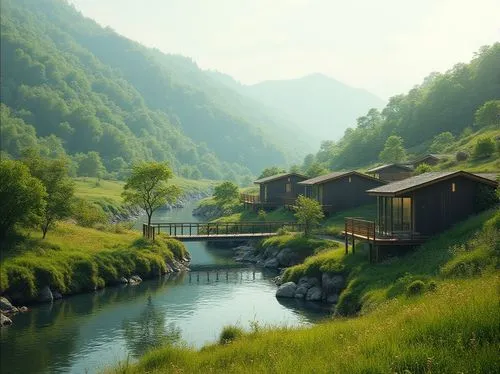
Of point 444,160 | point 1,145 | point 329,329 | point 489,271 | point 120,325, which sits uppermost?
point 1,145

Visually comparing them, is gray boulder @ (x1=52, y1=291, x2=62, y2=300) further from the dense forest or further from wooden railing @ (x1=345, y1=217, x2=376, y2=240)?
the dense forest

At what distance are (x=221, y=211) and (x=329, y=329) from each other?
8414cm

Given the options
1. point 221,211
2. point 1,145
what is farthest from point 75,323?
point 1,145

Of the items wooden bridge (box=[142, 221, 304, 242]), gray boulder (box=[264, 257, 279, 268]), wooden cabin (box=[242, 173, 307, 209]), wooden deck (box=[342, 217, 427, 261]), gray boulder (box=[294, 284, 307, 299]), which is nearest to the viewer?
wooden deck (box=[342, 217, 427, 261])

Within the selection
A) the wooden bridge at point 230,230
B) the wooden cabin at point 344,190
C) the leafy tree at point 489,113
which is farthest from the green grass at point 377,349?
the leafy tree at point 489,113

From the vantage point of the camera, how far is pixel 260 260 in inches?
2354

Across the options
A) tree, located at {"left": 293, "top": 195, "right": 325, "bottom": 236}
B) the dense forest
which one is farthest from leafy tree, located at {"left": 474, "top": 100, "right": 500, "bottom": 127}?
tree, located at {"left": 293, "top": 195, "right": 325, "bottom": 236}

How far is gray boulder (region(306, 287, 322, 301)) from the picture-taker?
132 feet

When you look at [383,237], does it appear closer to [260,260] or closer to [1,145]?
[260,260]

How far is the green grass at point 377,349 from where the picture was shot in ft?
40.1

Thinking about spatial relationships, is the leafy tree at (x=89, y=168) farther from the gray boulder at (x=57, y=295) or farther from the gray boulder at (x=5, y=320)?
the gray boulder at (x=5, y=320)

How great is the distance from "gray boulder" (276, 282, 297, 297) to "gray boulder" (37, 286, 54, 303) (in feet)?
54.6

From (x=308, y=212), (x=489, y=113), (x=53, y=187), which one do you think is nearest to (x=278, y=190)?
(x=308, y=212)

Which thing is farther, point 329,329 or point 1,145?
point 1,145
